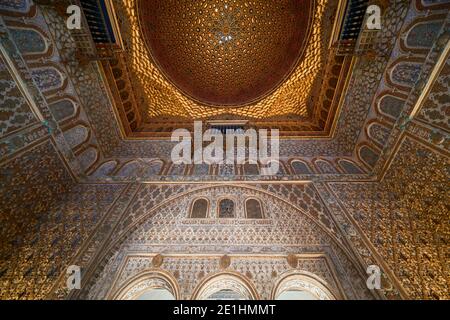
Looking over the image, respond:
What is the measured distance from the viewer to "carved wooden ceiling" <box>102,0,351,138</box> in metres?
4.26

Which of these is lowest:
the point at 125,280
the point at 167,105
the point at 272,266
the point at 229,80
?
the point at 125,280

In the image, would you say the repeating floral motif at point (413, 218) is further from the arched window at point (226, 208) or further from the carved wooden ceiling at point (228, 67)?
the arched window at point (226, 208)

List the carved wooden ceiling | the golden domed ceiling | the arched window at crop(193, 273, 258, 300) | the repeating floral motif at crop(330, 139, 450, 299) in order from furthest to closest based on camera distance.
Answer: the golden domed ceiling
the carved wooden ceiling
the arched window at crop(193, 273, 258, 300)
the repeating floral motif at crop(330, 139, 450, 299)

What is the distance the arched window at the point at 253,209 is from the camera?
3480 millimetres

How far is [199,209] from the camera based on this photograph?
143 inches

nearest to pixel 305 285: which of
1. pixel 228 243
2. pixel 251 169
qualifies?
pixel 228 243

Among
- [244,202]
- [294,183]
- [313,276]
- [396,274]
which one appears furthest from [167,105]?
[396,274]

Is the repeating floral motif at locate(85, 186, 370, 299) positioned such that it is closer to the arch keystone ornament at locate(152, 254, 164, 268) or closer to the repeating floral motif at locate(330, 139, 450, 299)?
the arch keystone ornament at locate(152, 254, 164, 268)

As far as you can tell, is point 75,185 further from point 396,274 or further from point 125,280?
point 396,274

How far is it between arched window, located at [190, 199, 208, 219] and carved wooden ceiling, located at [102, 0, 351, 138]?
7.53 ft

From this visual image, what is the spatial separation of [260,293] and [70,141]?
418cm

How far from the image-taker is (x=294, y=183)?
157 inches

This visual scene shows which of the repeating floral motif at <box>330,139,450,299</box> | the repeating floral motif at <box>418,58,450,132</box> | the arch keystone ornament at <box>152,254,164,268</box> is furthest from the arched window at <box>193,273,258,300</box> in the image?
the repeating floral motif at <box>418,58,450,132</box>

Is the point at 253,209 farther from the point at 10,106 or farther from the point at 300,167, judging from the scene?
the point at 10,106
